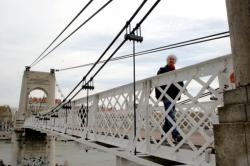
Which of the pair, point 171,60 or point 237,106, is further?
point 171,60

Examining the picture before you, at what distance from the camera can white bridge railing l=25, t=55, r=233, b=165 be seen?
3250 millimetres

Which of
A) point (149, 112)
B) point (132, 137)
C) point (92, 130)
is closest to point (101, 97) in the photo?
point (92, 130)

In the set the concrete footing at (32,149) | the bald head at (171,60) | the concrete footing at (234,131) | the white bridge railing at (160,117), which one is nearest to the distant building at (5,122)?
the concrete footing at (32,149)

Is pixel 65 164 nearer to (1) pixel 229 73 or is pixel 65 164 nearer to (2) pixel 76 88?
(2) pixel 76 88

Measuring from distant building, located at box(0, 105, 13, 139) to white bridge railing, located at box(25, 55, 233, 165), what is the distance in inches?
2407

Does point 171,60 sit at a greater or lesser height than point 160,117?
greater

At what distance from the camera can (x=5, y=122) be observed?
7362 centimetres

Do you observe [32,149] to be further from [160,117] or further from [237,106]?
[237,106]

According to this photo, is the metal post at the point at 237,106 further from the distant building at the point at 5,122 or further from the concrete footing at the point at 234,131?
the distant building at the point at 5,122

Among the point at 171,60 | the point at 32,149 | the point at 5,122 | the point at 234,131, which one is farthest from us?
the point at 5,122

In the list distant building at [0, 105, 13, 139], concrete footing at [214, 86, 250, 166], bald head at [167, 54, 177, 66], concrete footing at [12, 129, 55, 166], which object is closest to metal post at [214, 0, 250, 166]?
concrete footing at [214, 86, 250, 166]

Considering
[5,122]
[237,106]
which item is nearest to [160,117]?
[237,106]

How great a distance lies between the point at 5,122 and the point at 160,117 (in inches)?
2971

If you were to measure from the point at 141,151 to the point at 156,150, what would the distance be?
0.47 meters
